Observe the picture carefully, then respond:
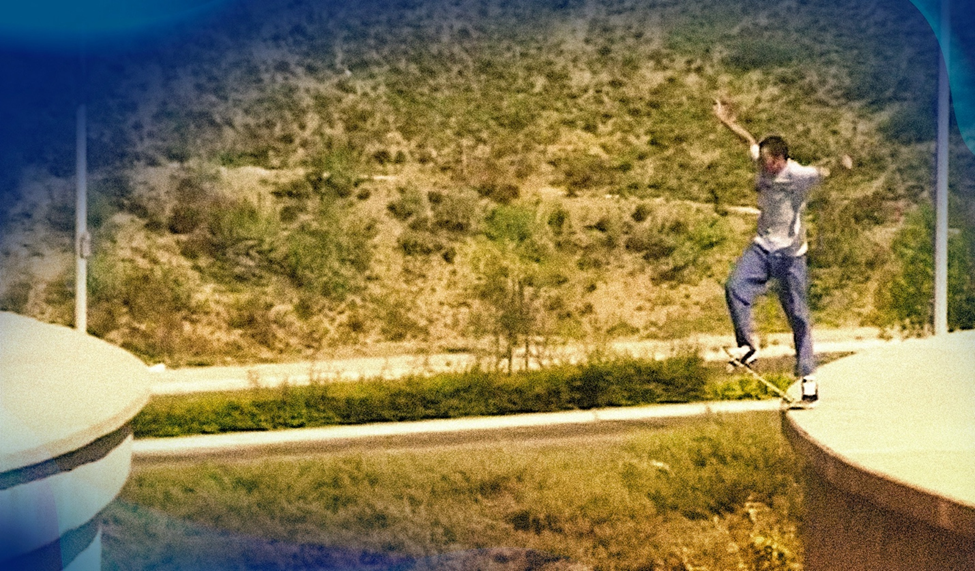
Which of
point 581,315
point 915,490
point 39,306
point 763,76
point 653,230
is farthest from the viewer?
point 763,76

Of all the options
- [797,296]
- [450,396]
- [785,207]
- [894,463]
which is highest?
[785,207]

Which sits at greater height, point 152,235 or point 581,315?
point 152,235

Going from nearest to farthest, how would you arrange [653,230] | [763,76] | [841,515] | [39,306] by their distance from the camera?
[841,515]
[39,306]
[653,230]
[763,76]

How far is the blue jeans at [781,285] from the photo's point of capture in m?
4.15

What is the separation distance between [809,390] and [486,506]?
4.81ft

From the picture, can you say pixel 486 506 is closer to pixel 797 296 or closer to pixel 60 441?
pixel 797 296

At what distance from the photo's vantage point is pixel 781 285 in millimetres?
4246

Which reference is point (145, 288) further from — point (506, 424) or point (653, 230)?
point (653, 230)

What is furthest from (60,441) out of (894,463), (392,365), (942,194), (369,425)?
(942,194)

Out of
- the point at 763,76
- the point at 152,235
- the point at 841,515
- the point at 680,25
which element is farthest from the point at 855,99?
the point at 841,515

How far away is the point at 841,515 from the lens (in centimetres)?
279

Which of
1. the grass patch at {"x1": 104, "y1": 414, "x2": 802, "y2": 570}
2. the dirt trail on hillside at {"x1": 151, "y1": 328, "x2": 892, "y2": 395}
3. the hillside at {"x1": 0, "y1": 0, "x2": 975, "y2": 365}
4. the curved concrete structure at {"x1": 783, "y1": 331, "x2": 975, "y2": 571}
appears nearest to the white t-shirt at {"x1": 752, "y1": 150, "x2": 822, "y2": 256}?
the curved concrete structure at {"x1": 783, "y1": 331, "x2": 975, "y2": 571}

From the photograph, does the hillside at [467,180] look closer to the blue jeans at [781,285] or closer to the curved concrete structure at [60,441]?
the blue jeans at [781,285]

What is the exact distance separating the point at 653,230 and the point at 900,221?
5.70 ft
